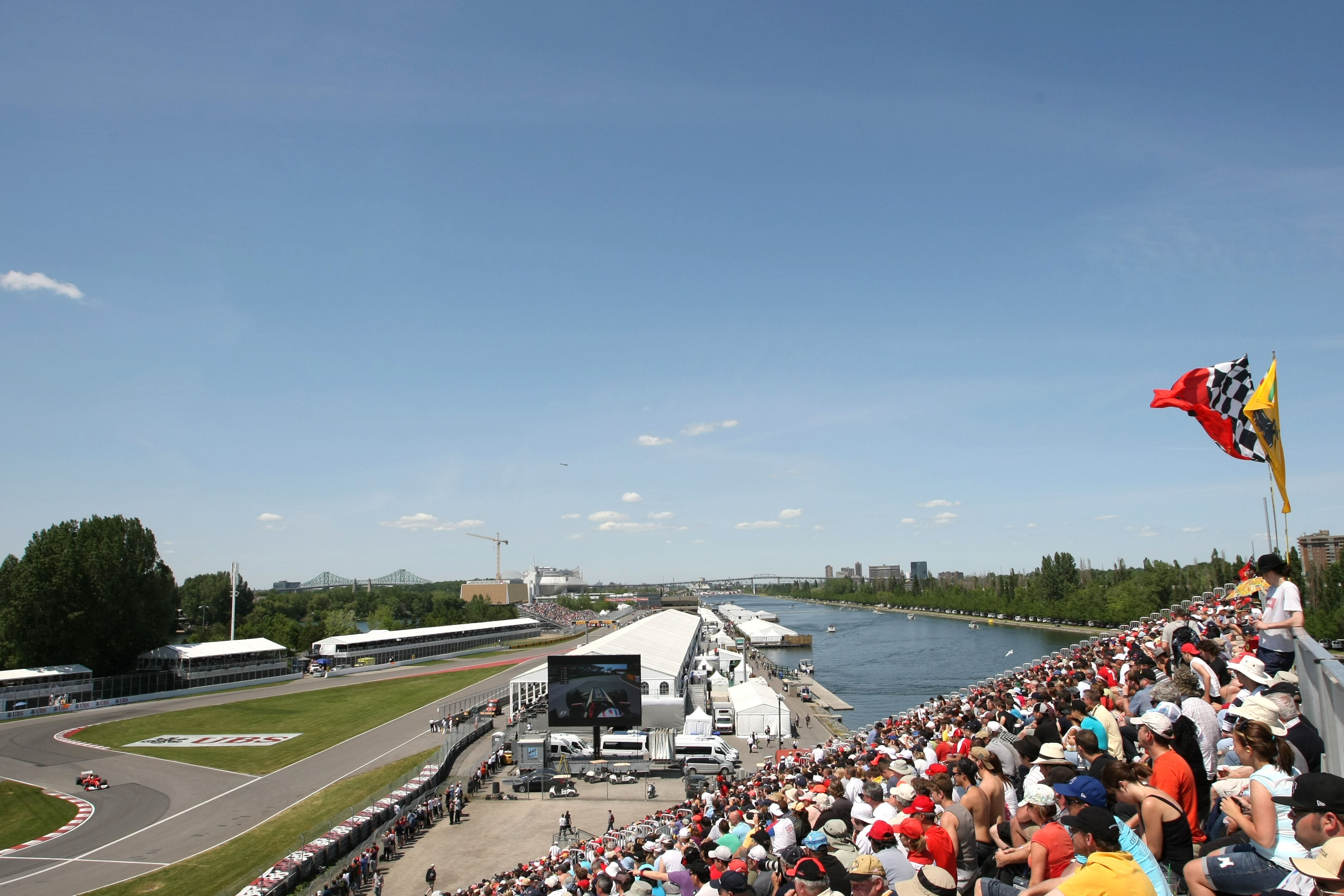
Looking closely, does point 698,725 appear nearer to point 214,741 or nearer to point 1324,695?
point 214,741

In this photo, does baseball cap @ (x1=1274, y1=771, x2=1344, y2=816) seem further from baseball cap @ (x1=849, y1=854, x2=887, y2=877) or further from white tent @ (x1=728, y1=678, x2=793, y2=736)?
white tent @ (x1=728, y1=678, x2=793, y2=736)

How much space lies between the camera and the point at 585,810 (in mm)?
27031

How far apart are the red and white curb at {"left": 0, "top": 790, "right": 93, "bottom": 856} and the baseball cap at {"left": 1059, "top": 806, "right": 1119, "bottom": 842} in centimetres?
3349

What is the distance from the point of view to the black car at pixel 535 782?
29562 mm

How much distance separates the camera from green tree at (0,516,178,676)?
6006 centimetres

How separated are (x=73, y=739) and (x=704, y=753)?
36.7m

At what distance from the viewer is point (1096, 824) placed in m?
4.33

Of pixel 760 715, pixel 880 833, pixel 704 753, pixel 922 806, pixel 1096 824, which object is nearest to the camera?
pixel 1096 824

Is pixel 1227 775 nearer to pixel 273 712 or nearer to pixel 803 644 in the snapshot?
pixel 273 712

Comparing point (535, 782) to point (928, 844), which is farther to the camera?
point (535, 782)

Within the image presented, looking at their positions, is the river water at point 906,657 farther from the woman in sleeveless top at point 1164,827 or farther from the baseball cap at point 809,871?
the baseball cap at point 809,871

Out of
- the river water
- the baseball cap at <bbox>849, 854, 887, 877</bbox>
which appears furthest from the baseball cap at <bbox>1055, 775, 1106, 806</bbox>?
the river water

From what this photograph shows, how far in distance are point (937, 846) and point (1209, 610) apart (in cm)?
1856

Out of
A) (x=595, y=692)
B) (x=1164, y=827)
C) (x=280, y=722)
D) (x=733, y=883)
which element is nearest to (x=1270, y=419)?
(x=1164, y=827)
